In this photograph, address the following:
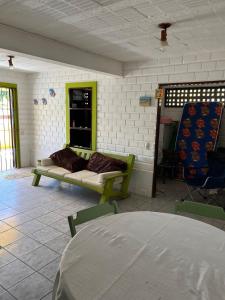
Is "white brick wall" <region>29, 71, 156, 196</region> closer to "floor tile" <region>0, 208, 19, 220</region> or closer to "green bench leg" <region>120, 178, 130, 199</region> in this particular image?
"green bench leg" <region>120, 178, 130, 199</region>

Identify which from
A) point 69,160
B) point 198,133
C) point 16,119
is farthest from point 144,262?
point 16,119

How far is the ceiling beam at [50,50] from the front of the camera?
8.68 feet

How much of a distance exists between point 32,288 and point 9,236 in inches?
41.6

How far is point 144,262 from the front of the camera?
1354 mm

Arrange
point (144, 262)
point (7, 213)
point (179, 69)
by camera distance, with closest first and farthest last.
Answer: point (144, 262), point (7, 213), point (179, 69)

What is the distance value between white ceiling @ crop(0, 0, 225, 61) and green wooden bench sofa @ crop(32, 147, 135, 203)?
204cm

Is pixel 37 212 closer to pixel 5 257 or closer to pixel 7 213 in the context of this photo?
pixel 7 213

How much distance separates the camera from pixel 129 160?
4.41 meters

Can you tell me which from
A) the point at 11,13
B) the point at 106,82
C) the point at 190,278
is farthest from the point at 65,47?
the point at 190,278

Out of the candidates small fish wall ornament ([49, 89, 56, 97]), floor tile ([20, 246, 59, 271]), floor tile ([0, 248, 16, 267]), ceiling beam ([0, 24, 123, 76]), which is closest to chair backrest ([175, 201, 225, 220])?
floor tile ([20, 246, 59, 271])

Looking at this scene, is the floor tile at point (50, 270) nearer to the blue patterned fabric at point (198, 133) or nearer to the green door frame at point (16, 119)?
the blue patterned fabric at point (198, 133)

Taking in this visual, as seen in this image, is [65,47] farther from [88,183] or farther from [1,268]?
[1,268]

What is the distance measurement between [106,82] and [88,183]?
2.13 metres

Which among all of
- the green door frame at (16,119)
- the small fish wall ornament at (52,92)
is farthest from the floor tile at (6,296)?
the green door frame at (16,119)
